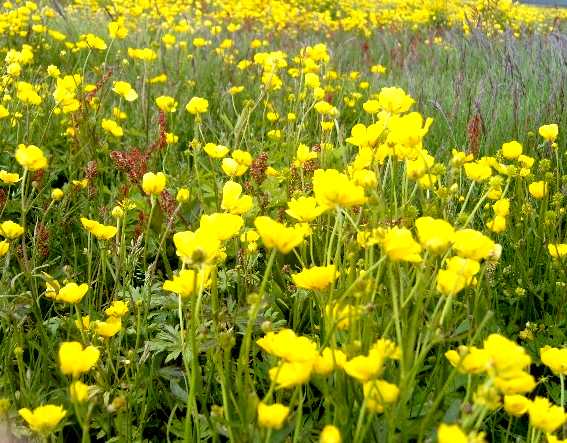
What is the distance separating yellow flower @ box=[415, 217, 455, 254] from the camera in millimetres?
1023

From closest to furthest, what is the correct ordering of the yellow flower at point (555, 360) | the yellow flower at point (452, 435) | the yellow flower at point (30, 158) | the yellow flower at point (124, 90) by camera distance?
1. the yellow flower at point (452, 435)
2. the yellow flower at point (555, 360)
3. the yellow flower at point (30, 158)
4. the yellow flower at point (124, 90)

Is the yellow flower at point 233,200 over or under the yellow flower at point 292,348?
over

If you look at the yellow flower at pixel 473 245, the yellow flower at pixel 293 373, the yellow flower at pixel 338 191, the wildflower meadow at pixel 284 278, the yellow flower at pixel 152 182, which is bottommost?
the wildflower meadow at pixel 284 278

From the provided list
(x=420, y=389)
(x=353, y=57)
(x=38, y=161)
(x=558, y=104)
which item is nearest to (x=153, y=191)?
(x=38, y=161)

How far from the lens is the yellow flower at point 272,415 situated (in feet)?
2.96

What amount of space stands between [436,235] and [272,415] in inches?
14.9

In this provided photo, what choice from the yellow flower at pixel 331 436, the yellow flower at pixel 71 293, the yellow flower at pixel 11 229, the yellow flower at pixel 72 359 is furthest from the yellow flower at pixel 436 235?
the yellow flower at pixel 11 229

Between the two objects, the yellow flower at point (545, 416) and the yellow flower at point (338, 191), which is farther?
the yellow flower at point (338, 191)

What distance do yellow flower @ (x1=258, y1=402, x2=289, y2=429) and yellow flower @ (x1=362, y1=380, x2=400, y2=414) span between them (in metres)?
0.12

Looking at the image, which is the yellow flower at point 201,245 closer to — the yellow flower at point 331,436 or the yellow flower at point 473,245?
the yellow flower at point 331,436

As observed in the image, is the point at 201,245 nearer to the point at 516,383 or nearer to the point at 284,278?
the point at 516,383

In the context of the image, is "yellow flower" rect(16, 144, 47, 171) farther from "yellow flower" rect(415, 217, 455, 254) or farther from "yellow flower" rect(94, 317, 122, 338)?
"yellow flower" rect(415, 217, 455, 254)

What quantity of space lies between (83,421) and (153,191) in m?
0.62

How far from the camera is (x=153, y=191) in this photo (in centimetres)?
150
